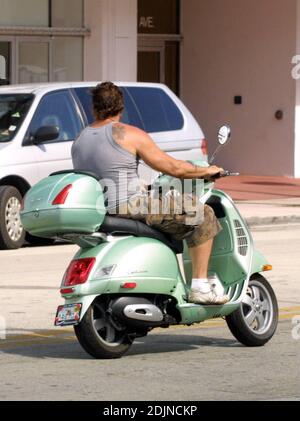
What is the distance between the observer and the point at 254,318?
9.86 metres

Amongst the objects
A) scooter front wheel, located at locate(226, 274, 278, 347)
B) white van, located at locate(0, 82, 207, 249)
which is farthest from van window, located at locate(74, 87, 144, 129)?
scooter front wheel, located at locate(226, 274, 278, 347)

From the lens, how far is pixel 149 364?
30.2 feet

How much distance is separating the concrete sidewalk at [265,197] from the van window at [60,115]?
356 centimetres

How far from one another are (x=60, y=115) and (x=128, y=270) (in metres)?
8.05

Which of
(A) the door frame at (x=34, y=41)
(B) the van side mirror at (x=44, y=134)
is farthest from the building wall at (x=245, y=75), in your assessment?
(B) the van side mirror at (x=44, y=134)

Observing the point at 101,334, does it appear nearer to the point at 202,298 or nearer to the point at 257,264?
the point at 202,298

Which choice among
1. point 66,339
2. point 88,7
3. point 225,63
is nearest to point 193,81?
point 225,63

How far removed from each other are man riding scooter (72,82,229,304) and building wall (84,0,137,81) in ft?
52.0

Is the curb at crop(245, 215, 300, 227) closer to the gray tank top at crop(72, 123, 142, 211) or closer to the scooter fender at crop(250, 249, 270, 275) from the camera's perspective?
the scooter fender at crop(250, 249, 270, 275)

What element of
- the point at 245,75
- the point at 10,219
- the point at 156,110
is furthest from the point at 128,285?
the point at 245,75

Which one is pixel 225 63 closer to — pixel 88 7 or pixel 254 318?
pixel 88 7

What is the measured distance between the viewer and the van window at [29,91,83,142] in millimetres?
16875

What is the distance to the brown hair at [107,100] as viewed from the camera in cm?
945

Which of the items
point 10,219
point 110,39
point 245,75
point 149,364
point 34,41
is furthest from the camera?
point 245,75
